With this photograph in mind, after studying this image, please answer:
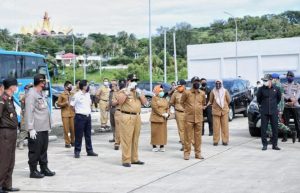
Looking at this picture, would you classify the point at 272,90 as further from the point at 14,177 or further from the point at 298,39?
the point at 298,39

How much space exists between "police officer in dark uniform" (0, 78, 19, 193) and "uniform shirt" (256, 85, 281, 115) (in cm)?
683

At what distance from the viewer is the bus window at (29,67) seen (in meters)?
22.0

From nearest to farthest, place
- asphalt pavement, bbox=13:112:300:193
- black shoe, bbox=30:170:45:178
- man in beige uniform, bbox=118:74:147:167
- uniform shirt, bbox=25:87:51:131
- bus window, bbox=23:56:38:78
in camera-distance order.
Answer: asphalt pavement, bbox=13:112:300:193 → uniform shirt, bbox=25:87:51:131 → black shoe, bbox=30:170:45:178 → man in beige uniform, bbox=118:74:147:167 → bus window, bbox=23:56:38:78

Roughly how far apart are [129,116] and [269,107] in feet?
13.3

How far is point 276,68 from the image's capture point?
6134cm

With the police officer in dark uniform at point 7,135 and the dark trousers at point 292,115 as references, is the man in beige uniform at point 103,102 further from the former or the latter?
the police officer in dark uniform at point 7,135

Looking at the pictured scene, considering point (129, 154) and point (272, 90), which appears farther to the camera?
point (272, 90)

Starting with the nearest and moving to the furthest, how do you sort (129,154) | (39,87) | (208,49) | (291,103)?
1. (39,87)
2. (129,154)
3. (291,103)
4. (208,49)

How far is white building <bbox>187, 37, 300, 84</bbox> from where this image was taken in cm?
6028

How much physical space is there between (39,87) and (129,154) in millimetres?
2398

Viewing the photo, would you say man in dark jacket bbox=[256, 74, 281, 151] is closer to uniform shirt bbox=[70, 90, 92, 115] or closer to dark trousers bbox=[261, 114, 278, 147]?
dark trousers bbox=[261, 114, 278, 147]

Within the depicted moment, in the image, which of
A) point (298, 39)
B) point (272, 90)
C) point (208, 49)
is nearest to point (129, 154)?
point (272, 90)

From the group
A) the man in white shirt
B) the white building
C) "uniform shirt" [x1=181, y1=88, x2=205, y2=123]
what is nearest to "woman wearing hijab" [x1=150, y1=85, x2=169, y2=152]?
"uniform shirt" [x1=181, y1=88, x2=205, y2=123]

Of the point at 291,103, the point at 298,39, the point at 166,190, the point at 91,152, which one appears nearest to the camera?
the point at 166,190
